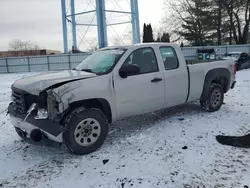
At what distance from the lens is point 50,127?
4125mm

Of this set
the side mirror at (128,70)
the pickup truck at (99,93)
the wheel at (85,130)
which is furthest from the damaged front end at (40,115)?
the side mirror at (128,70)

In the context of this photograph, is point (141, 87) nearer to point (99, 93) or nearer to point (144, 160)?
point (99, 93)

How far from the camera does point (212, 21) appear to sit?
1394 inches

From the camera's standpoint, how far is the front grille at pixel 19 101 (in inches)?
175

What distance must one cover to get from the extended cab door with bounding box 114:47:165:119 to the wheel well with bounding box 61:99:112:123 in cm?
19

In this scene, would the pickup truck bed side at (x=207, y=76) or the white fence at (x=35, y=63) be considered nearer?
the pickup truck bed side at (x=207, y=76)

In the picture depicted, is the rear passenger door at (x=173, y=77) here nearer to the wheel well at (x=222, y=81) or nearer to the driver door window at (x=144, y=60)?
the driver door window at (x=144, y=60)

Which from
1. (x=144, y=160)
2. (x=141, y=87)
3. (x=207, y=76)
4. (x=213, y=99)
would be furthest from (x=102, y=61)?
(x=213, y=99)

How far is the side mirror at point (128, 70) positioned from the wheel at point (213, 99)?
106 inches

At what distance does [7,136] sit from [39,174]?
2128 millimetres

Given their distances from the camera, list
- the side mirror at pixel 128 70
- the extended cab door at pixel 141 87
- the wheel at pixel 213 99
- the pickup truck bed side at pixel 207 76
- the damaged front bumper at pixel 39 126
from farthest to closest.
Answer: the wheel at pixel 213 99 < the pickup truck bed side at pixel 207 76 < the extended cab door at pixel 141 87 < the side mirror at pixel 128 70 < the damaged front bumper at pixel 39 126

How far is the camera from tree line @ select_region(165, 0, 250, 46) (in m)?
34.1

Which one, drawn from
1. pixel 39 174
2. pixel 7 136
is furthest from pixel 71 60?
pixel 39 174

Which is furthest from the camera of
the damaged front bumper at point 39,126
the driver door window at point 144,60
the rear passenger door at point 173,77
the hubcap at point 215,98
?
the hubcap at point 215,98
